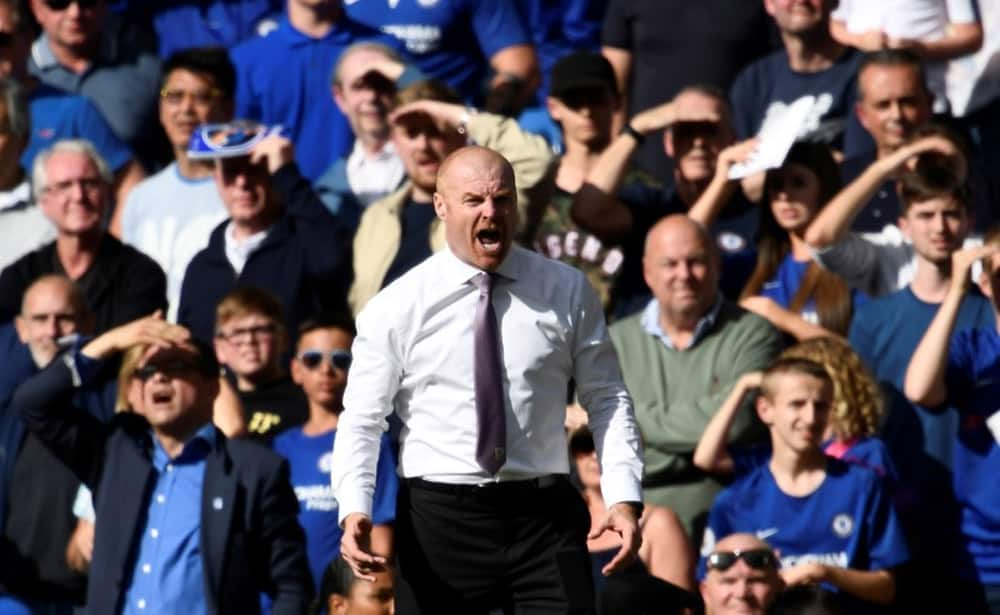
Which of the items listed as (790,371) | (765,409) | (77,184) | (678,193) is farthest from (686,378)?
(77,184)

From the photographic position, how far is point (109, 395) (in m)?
10.3

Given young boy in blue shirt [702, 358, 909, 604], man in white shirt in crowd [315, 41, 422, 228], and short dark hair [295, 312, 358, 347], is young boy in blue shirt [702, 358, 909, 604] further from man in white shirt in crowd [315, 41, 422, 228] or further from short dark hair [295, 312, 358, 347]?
man in white shirt in crowd [315, 41, 422, 228]

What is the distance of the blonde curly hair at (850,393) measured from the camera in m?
9.65

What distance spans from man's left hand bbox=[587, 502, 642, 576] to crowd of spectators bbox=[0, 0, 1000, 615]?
144 centimetres

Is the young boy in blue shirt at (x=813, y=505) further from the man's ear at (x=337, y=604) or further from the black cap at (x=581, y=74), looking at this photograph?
the black cap at (x=581, y=74)

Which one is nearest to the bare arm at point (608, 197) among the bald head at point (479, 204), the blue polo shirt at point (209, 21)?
the blue polo shirt at point (209, 21)

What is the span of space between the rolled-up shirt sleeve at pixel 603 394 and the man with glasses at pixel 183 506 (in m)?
2.41

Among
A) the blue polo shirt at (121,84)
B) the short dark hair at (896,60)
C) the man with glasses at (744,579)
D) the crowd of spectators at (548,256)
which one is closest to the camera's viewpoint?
the man with glasses at (744,579)

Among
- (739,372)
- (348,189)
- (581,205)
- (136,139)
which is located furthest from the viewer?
(136,139)

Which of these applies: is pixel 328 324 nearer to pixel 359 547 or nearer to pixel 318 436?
pixel 318 436

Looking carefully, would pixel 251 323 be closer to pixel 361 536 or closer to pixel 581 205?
pixel 581 205

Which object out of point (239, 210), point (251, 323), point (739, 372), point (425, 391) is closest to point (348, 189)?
point (239, 210)

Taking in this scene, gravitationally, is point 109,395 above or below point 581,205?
below

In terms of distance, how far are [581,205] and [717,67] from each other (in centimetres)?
188
